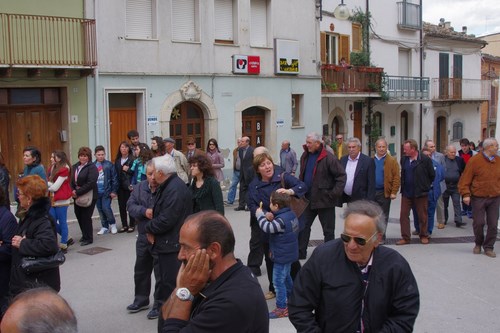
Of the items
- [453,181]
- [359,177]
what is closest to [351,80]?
[453,181]

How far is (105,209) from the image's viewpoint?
11.7 meters

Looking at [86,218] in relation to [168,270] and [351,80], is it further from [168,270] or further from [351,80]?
[351,80]

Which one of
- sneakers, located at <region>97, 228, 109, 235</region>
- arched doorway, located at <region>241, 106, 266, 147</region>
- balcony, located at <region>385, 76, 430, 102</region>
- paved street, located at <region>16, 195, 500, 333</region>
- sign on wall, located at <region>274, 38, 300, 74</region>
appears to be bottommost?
paved street, located at <region>16, 195, 500, 333</region>

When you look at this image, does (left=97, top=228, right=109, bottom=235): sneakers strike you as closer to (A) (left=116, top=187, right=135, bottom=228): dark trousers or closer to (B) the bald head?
(A) (left=116, top=187, right=135, bottom=228): dark trousers

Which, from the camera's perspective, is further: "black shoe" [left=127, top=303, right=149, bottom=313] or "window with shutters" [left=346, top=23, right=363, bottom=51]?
"window with shutters" [left=346, top=23, right=363, bottom=51]

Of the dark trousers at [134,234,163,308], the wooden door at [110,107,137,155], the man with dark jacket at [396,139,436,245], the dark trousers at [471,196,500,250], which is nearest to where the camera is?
the dark trousers at [134,234,163,308]

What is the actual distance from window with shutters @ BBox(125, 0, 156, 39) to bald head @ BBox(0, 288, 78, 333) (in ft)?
50.7

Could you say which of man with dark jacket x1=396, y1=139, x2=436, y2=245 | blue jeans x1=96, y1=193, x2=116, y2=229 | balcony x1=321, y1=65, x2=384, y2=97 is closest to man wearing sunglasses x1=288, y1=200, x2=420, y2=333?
man with dark jacket x1=396, y1=139, x2=436, y2=245

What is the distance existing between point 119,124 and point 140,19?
297cm

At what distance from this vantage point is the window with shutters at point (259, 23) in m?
20.6

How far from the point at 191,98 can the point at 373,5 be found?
42.9 ft

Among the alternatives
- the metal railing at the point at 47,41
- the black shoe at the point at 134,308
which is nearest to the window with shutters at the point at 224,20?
the metal railing at the point at 47,41

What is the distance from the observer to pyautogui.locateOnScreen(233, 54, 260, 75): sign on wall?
19705mm

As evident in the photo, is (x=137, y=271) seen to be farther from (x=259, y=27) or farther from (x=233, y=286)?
(x=259, y=27)
